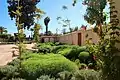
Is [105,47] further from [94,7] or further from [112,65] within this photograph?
[94,7]

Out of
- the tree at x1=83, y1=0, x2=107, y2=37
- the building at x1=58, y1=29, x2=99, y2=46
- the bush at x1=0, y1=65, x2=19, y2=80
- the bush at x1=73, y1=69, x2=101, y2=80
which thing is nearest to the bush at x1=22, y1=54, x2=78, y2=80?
the bush at x1=0, y1=65, x2=19, y2=80

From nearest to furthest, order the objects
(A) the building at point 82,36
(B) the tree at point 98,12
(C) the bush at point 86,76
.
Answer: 1. (B) the tree at point 98,12
2. (C) the bush at point 86,76
3. (A) the building at point 82,36

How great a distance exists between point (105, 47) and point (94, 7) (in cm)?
124

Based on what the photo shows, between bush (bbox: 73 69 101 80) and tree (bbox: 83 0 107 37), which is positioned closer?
tree (bbox: 83 0 107 37)

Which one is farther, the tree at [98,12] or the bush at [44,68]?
the bush at [44,68]

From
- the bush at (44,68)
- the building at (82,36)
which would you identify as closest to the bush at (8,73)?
the bush at (44,68)

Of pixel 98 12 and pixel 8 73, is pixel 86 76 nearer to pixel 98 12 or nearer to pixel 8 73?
pixel 98 12

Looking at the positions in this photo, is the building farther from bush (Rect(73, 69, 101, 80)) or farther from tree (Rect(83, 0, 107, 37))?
bush (Rect(73, 69, 101, 80))

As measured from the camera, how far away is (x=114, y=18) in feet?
18.9

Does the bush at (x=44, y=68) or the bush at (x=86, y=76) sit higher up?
the bush at (x=86, y=76)

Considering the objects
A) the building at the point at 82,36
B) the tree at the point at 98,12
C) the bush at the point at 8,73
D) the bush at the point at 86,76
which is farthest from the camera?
the building at the point at 82,36

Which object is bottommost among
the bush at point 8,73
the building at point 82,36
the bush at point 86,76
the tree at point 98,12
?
the bush at point 8,73

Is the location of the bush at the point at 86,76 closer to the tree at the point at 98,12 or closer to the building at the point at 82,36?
the building at the point at 82,36

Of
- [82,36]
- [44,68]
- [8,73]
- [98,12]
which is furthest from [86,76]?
[82,36]
